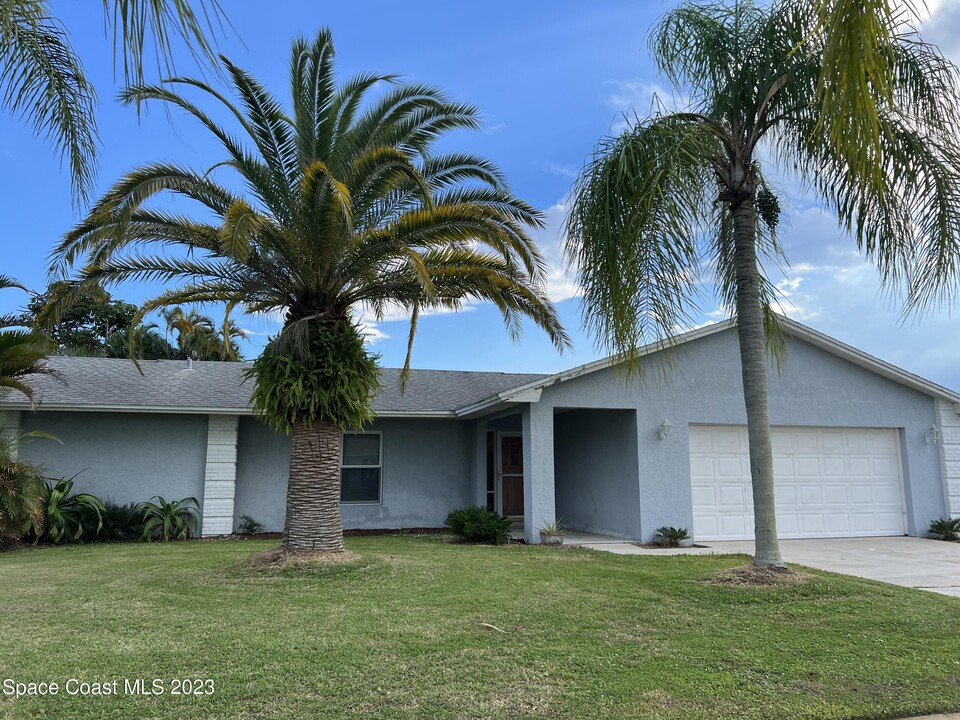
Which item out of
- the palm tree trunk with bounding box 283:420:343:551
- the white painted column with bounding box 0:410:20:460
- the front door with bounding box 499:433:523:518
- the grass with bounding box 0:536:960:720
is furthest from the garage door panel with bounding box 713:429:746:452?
the white painted column with bounding box 0:410:20:460

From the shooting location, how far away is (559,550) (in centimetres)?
1165

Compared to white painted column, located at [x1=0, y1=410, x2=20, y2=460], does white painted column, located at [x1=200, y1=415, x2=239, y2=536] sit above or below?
below

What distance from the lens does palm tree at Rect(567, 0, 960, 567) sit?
681 cm

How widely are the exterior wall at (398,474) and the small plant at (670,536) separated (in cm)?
469

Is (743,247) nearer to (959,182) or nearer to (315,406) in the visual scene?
(959,182)

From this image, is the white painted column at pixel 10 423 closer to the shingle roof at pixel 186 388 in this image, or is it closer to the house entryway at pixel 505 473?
the shingle roof at pixel 186 388

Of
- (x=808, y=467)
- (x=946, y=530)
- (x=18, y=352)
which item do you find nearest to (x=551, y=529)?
(x=808, y=467)

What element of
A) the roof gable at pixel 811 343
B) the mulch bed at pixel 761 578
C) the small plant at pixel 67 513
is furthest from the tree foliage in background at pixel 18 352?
the mulch bed at pixel 761 578

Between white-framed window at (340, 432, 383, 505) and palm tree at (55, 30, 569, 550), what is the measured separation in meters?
5.85

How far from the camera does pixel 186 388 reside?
14.7 m

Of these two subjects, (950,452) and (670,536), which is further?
(950,452)

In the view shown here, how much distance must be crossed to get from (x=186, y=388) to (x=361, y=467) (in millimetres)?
4215

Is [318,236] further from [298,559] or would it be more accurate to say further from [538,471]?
[538,471]

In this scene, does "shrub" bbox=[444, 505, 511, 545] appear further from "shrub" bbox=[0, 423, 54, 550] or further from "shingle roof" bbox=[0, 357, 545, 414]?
"shrub" bbox=[0, 423, 54, 550]
